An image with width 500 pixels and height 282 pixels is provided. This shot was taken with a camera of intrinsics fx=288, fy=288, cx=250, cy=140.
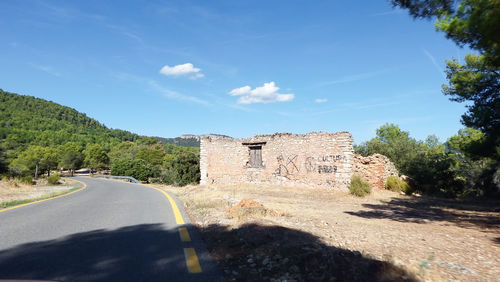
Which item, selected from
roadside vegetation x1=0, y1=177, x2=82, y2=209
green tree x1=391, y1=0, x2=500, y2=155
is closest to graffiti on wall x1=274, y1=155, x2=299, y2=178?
green tree x1=391, y1=0, x2=500, y2=155

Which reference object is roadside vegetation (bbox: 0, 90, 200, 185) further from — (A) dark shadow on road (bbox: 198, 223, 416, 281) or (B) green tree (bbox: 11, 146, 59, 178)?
(A) dark shadow on road (bbox: 198, 223, 416, 281)

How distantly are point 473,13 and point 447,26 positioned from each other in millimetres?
2135

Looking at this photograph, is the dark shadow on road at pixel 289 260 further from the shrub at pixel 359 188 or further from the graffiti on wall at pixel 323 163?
the graffiti on wall at pixel 323 163

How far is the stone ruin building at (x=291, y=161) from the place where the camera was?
15953mm

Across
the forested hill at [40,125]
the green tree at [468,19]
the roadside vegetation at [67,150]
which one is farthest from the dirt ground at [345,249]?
the forested hill at [40,125]

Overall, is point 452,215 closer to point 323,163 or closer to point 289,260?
point 323,163

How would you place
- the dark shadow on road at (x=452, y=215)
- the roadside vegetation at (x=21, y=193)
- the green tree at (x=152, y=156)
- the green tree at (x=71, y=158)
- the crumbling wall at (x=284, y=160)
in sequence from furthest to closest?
the green tree at (x=71, y=158)
the green tree at (x=152, y=156)
the crumbling wall at (x=284, y=160)
the roadside vegetation at (x=21, y=193)
the dark shadow on road at (x=452, y=215)

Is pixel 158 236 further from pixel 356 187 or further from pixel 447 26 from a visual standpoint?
pixel 356 187

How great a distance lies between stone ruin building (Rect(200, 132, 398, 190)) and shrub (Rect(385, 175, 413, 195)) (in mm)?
352

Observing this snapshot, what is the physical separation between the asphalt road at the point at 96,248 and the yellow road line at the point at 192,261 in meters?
0.05

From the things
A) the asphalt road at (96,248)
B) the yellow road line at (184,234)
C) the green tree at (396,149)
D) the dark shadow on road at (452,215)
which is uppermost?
the green tree at (396,149)

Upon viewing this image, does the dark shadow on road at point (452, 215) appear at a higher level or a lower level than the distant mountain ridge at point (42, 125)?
lower

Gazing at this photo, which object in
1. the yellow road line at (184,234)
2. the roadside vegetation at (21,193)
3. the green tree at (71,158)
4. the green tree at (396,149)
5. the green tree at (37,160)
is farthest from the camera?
the green tree at (71,158)

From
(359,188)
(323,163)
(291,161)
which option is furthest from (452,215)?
(291,161)
